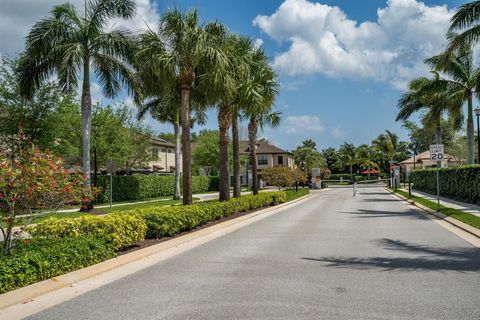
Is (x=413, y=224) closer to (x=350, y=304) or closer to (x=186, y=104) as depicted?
(x=186, y=104)

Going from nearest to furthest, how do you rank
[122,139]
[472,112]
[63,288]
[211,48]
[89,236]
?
1. [63,288]
2. [89,236]
3. [211,48]
4. [472,112]
5. [122,139]

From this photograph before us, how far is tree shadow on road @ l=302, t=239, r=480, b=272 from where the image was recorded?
313 inches

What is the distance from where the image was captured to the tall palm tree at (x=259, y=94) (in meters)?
20.8

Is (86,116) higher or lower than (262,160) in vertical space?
higher

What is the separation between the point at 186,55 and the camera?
16.1 metres

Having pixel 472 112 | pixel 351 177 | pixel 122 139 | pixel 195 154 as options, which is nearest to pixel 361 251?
pixel 472 112

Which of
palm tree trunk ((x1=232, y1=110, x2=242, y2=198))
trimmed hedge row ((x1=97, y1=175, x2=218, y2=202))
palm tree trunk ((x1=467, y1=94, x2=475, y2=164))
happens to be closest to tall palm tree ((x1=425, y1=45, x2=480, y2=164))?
palm tree trunk ((x1=467, y1=94, x2=475, y2=164))

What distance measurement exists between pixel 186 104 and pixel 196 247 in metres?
7.24

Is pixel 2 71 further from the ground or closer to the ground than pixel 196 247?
further from the ground

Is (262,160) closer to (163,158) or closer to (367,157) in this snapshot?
(163,158)

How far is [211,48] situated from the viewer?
1611cm

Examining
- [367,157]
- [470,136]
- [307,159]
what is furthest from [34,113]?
[367,157]

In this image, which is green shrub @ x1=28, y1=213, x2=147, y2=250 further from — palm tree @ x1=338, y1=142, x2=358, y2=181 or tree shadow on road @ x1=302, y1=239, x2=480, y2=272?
palm tree @ x1=338, y1=142, x2=358, y2=181

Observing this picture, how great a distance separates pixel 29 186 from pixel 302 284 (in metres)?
4.94
